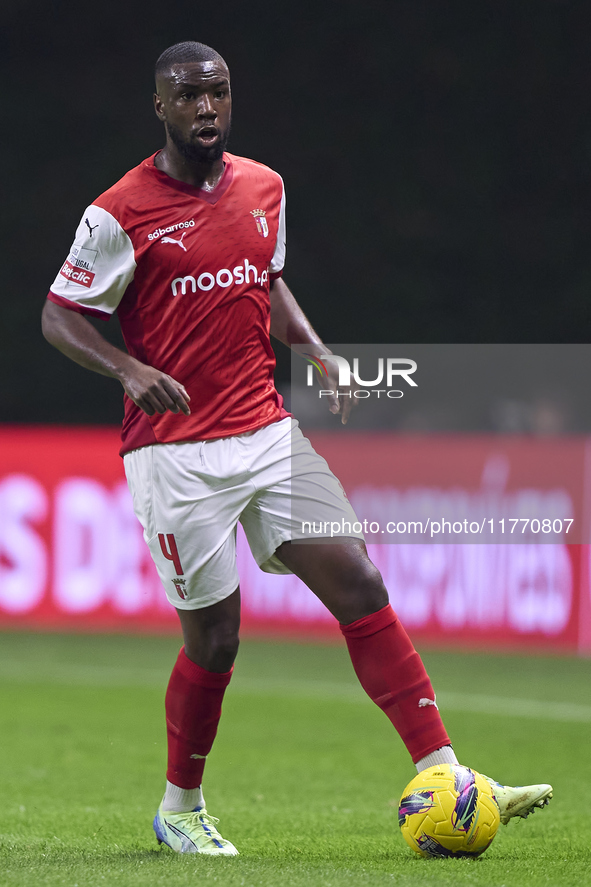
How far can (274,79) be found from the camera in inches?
540

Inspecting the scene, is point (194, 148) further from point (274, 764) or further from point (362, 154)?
point (362, 154)

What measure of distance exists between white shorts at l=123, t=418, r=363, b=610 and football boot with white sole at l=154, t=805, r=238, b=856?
55cm

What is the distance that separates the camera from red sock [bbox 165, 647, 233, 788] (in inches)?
115

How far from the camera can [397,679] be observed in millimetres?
2721

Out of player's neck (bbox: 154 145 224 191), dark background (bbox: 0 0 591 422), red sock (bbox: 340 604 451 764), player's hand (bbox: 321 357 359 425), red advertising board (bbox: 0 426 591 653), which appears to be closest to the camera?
red sock (bbox: 340 604 451 764)

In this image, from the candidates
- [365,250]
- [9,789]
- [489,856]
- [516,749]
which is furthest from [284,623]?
[365,250]

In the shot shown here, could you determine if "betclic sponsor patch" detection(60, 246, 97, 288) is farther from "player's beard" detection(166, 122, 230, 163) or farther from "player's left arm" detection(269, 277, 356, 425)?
"player's left arm" detection(269, 277, 356, 425)

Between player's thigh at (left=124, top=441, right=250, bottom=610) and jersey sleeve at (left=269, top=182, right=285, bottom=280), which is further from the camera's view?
jersey sleeve at (left=269, top=182, right=285, bottom=280)

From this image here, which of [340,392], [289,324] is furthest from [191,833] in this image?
[289,324]

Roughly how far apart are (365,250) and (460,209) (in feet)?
3.89

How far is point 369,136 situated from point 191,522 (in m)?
11.3

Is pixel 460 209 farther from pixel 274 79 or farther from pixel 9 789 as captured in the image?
pixel 9 789

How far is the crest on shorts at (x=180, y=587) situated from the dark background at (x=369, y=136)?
976 cm

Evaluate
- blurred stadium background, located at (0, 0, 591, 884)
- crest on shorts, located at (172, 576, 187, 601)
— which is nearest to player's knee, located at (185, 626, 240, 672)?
crest on shorts, located at (172, 576, 187, 601)
